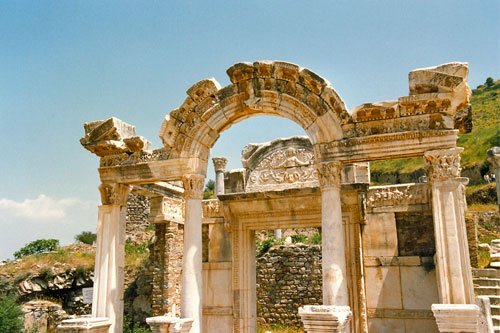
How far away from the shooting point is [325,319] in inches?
257

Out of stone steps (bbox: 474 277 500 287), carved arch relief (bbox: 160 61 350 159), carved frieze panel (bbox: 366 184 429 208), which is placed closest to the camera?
carved arch relief (bbox: 160 61 350 159)

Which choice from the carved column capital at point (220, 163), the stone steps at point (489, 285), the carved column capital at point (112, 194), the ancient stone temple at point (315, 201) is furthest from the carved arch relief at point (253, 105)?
the carved column capital at point (220, 163)

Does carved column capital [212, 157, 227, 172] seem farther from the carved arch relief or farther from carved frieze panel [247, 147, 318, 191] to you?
the carved arch relief

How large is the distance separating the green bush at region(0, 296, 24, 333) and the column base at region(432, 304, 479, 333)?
37.6 feet

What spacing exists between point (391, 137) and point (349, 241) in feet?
9.99

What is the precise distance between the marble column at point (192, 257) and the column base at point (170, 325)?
0.76 ft

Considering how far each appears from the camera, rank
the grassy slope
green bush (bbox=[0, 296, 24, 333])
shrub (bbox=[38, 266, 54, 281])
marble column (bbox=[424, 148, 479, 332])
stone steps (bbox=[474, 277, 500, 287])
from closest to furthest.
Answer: marble column (bbox=[424, 148, 479, 332])
stone steps (bbox=[474, 277, 500, 287])
green bush (bbox=[0, 296, 24, 333])
shrub (bbox=[38, 266, 54, 281])
the grassy slope

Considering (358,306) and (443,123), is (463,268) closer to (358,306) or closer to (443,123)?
(443,123)

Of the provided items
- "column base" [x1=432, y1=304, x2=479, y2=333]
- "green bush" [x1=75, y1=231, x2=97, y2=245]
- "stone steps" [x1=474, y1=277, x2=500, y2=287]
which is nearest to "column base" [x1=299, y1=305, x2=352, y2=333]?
"column base" [x1=432, y1=304, x2=479, y2=333]

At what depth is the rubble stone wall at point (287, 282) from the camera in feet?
53.0

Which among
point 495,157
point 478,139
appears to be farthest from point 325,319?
point 478,139

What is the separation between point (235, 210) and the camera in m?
10.9

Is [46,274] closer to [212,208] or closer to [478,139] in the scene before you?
[212,208]

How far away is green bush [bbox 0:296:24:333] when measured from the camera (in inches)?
478
